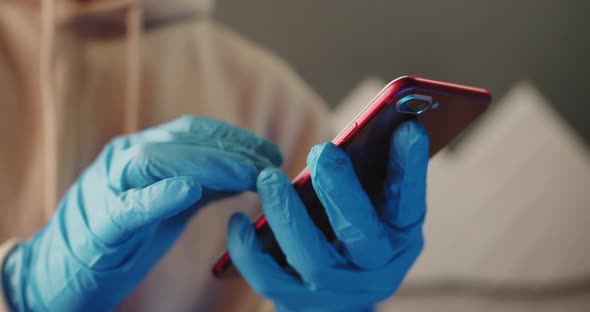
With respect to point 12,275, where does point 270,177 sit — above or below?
above

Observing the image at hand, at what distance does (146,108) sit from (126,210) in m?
0.28

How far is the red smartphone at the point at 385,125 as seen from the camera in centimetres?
35

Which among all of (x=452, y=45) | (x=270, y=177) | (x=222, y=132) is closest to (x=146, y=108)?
(x=222, y=132)

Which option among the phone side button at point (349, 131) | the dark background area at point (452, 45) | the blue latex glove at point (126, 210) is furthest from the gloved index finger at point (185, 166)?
the dark background area at point (452, 45)

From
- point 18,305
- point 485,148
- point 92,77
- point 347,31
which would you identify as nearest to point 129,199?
point 18,305

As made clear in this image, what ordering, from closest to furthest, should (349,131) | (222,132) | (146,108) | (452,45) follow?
(349,131), (222,132), (146,108), (452,45)

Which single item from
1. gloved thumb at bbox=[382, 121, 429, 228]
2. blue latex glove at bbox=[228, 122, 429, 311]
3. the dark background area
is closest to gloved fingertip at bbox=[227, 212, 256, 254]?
blue latex glove at bbox=[228, 122, 429, 311]

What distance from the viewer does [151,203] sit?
0.39 metres

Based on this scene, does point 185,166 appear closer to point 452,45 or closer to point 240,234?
point 240,234

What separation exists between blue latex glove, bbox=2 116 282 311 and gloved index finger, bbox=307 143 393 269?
0.26ft

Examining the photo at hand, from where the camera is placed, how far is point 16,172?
1.75ft

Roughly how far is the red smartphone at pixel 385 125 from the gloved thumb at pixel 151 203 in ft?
0.35

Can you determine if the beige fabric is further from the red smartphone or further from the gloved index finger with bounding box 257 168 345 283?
the gloved index finger with bounding box 257 168 345 283

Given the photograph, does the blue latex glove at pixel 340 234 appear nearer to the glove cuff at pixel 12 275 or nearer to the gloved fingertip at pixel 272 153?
the gloved fingertip at pixel 272 153
